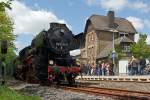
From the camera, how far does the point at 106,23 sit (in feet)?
274

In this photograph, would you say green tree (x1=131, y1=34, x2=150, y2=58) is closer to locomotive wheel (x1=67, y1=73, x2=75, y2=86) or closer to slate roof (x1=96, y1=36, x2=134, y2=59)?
slate roof (x1=96, y1=36, x2=134, y2=59)

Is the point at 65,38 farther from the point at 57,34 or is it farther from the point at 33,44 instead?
the point at 33,44

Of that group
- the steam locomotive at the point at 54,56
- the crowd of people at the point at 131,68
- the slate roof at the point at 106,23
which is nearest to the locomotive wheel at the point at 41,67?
Answer: the steam locomotive at the point at 54,56

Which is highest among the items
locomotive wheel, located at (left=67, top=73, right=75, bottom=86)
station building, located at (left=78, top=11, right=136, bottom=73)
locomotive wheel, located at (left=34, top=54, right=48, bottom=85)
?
station building, located at (left=78, top=11, right=136, bottom=73)

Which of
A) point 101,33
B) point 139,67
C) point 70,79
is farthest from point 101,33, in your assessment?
point 70,79

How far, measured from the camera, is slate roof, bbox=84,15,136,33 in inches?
3205

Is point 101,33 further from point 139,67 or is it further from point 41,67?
point 41,67

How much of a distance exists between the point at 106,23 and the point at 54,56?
60421 millimetres

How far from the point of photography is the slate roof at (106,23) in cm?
8142

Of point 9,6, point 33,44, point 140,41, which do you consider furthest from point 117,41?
point 9,6

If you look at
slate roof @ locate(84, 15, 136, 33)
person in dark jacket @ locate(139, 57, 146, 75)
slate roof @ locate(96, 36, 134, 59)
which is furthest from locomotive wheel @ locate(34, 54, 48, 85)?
slate roof @ locate(84, 15, 136, 33)

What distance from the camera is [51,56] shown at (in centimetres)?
2381

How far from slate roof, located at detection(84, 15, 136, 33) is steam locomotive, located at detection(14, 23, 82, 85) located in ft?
185

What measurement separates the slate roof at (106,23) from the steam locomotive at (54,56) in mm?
56402
